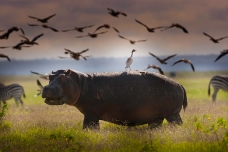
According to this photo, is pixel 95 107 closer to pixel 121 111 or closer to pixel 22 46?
pixel 121 111

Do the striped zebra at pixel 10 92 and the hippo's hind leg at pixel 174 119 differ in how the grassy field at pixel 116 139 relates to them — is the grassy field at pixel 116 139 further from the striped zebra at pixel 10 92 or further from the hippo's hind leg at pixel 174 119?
the striped zebra at pixel 10 92

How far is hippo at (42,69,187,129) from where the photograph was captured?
1232 cm

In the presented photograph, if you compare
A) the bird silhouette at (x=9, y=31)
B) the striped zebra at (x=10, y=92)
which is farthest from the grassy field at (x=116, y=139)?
the striped zebra at (x=10, y=92)

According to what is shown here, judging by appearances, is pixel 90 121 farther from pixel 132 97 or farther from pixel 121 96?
pixel 132 97

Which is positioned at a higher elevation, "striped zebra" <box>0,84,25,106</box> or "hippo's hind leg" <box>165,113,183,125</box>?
"hippo's hind leg" <box>165,113,183,125</box>

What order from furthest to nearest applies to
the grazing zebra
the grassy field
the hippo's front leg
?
the grazing zebra → the hippo's front leg → the grassy field

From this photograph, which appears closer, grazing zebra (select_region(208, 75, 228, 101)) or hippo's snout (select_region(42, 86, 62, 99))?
hippo's snout (select_region(42, 86, 62, 99))

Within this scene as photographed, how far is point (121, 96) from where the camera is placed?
41.0 feet

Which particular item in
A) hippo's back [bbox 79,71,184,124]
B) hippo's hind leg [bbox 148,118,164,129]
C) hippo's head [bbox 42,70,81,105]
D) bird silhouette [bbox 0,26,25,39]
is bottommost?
hippo's hind leg [bbox 148,118,164,129]

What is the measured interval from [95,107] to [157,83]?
6.04 ft

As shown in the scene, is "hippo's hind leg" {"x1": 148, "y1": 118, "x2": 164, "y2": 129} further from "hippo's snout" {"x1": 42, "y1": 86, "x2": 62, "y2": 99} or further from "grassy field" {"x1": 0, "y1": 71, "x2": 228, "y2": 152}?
"hippo's snout" {"x1": 42, "y1": 86, "x2": 62, "y2": 99}

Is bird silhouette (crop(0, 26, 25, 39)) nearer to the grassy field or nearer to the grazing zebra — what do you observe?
the grassy field

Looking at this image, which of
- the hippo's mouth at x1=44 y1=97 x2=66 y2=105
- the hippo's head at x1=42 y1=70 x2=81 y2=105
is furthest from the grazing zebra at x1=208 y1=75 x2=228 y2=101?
the hippo's mouth at x1=44 y1=97 x2=66 y2=105

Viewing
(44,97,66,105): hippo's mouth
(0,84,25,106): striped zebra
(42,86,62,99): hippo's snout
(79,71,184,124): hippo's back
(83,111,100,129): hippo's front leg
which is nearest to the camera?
(42,86,62,99): hippo's snout
